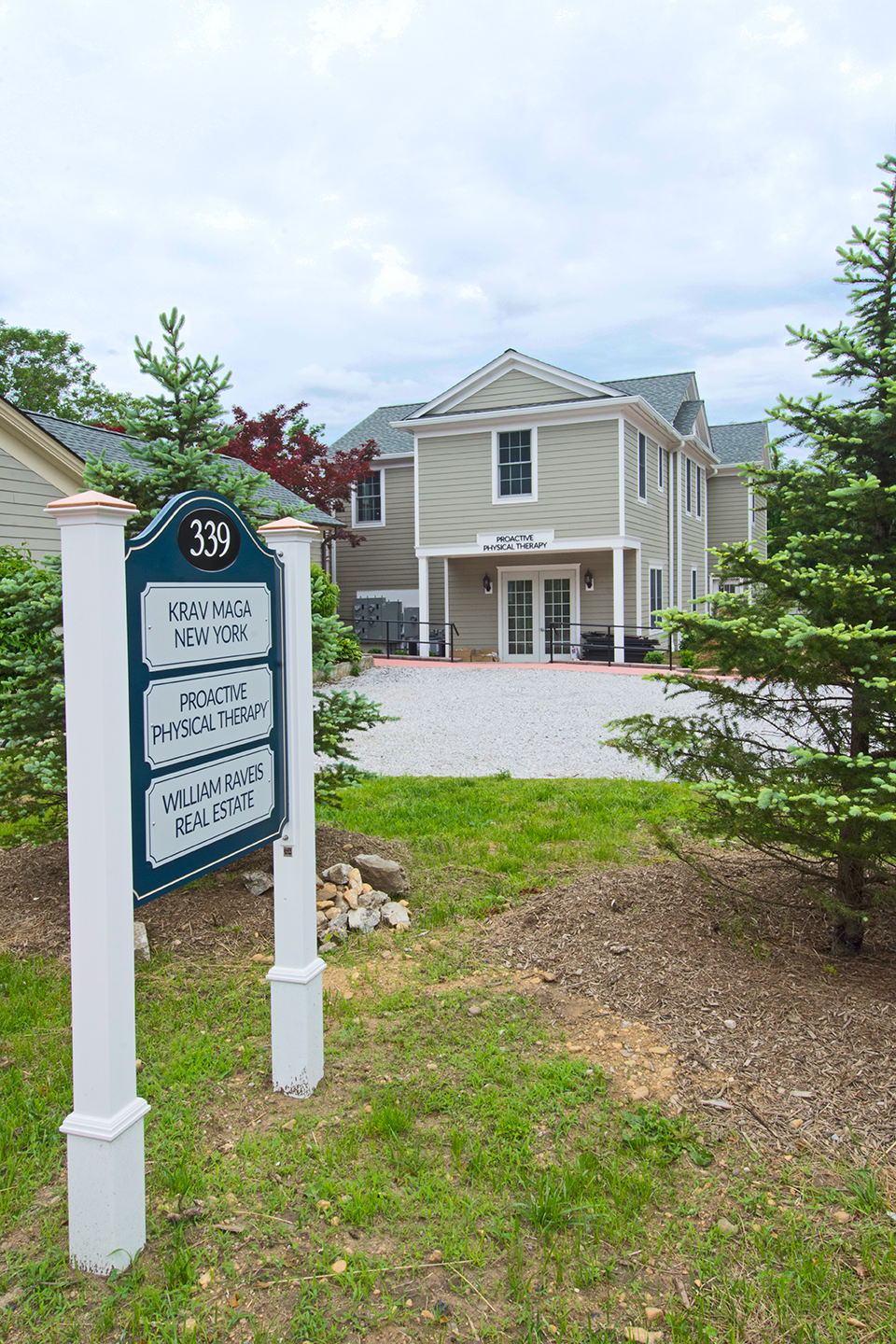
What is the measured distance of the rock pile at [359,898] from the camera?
185 inches

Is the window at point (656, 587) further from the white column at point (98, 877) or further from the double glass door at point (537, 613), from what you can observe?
the white column at point (98, 877)

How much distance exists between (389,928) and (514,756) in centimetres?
519

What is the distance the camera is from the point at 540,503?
19969 millimetres

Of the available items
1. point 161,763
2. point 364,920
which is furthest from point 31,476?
point 161,763

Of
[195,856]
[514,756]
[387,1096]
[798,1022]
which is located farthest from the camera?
[514,756]

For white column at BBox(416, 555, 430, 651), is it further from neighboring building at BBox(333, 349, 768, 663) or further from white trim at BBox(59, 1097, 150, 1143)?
white trim at BBox(59, 1097, 150, 1143)

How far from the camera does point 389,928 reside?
4742 millimetres

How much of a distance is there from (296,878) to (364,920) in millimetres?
1538

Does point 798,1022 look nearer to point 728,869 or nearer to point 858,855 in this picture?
point 858,855

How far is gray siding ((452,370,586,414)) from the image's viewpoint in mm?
19594

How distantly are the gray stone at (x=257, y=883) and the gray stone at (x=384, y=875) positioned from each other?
0.53 metres

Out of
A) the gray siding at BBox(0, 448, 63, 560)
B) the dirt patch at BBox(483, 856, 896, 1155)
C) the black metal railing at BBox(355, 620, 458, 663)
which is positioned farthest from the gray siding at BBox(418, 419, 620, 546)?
the dirt patch at BBox(483, 856, 896, 1155)

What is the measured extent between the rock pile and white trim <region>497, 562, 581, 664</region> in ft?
53.2

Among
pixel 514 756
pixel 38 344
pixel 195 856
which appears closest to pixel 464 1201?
pixel 195 856
